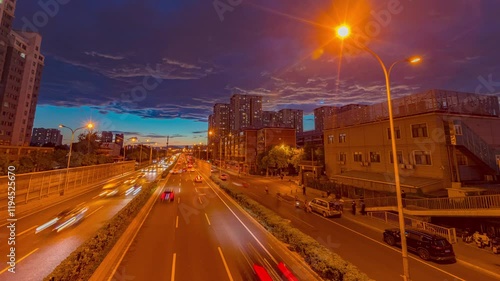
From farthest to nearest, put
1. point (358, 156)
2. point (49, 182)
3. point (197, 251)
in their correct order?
point (358, 156), point (49, 182), point (197, 251)

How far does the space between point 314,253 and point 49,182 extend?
34.8m

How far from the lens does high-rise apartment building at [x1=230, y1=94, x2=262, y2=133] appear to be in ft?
577

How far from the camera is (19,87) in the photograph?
269 feet

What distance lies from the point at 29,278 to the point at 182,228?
1007 centimetres

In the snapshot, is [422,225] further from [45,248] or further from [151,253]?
[45,248]

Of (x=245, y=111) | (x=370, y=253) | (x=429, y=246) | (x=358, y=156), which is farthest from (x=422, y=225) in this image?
(x=245, y=111)

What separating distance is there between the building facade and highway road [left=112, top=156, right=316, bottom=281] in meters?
19.9

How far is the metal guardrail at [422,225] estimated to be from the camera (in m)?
18.3

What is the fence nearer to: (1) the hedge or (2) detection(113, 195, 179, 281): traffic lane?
(2) detection(113, 195, 179, 281): traffic lane

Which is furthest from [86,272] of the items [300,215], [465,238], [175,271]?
[465,238]

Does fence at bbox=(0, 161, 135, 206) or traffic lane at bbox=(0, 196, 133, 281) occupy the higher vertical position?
fence at bbox=(0, 161, 135, 206)

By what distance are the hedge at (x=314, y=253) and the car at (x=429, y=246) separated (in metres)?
8.53

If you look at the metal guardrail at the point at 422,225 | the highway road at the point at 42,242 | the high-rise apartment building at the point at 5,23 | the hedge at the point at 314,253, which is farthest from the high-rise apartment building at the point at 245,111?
the hedge at the point at 314,253

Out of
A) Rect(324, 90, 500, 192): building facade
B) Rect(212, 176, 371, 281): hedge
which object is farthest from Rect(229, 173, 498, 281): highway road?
Rect(324, 90, 500, 192): building facade
